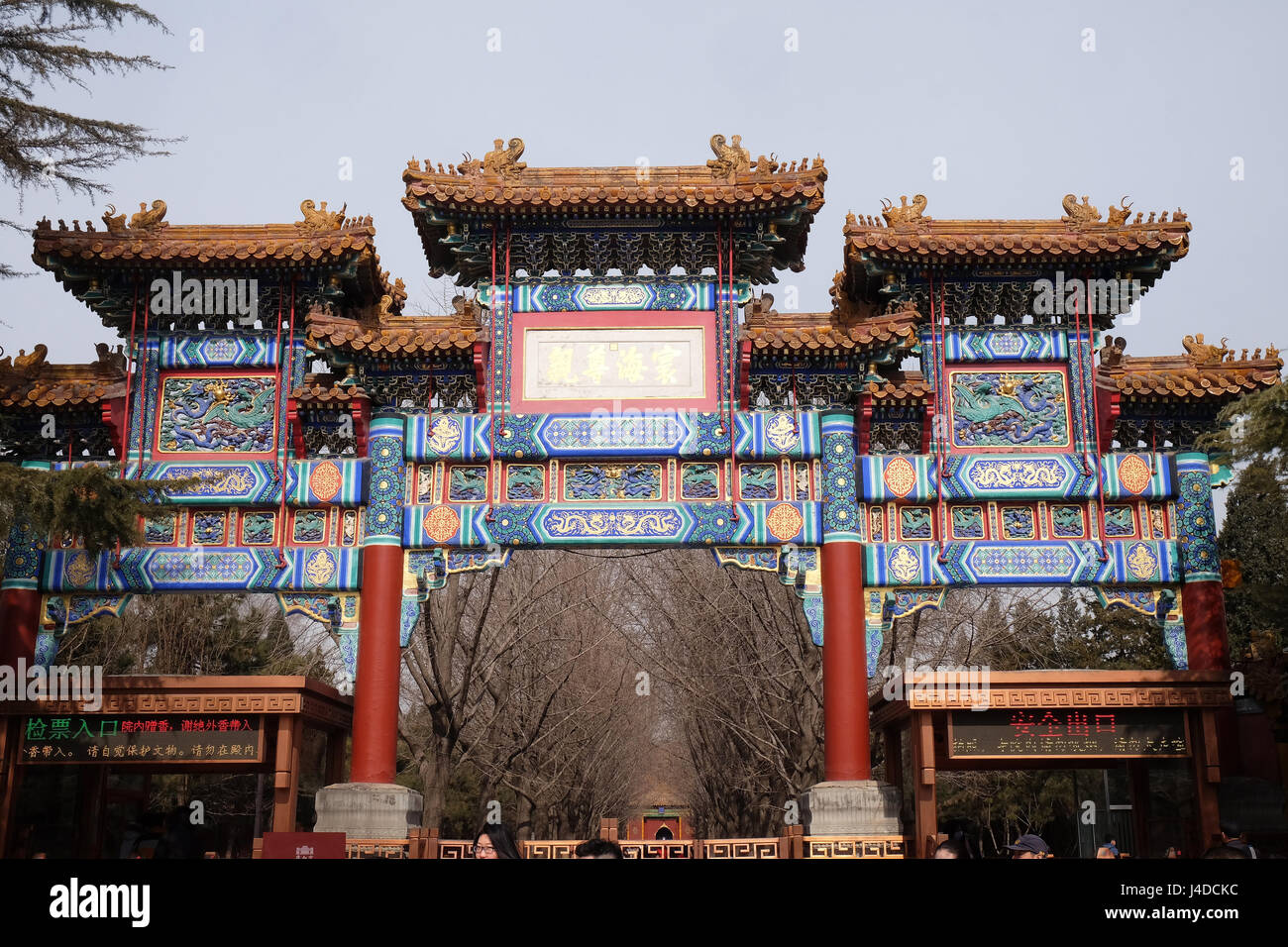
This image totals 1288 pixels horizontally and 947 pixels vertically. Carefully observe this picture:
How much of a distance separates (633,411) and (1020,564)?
4805 mm

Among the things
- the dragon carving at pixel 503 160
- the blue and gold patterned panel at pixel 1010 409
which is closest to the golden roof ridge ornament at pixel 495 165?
the dragon carving at pixel 503 160

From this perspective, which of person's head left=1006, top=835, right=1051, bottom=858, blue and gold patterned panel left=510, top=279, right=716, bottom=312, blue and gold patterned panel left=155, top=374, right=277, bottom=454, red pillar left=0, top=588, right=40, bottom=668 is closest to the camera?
person's head left=1006, top=835, right=1051, bottom=858

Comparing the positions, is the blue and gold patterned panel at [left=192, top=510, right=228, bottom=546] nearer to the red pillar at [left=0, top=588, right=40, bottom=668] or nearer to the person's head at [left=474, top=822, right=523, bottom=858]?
the red pillar at [left=0, top=588, right=40, bottom=668]

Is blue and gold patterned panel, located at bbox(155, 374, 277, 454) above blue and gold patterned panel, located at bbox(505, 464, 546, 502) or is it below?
above

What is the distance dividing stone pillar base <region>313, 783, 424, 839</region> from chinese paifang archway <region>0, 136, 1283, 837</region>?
35 cm

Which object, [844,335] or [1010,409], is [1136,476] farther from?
[844,335]

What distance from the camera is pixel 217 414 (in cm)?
1495

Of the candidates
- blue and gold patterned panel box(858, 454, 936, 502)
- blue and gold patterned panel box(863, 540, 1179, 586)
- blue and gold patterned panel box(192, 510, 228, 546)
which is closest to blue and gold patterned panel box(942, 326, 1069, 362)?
blue and gold patterned panel box(858, 454, 936, 502)

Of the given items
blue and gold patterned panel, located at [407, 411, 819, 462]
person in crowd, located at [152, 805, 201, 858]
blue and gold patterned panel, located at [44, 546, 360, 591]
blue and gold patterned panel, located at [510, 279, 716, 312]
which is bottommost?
person in crowd, located at [152, 805, 201, 858]

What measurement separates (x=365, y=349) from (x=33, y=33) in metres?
4.67

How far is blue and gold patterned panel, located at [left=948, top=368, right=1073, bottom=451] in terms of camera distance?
48.3ft

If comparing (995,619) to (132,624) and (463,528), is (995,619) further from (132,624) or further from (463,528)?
(132,624)

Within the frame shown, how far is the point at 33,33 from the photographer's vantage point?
12.9 metres

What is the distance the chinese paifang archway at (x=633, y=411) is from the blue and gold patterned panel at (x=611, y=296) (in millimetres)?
36
